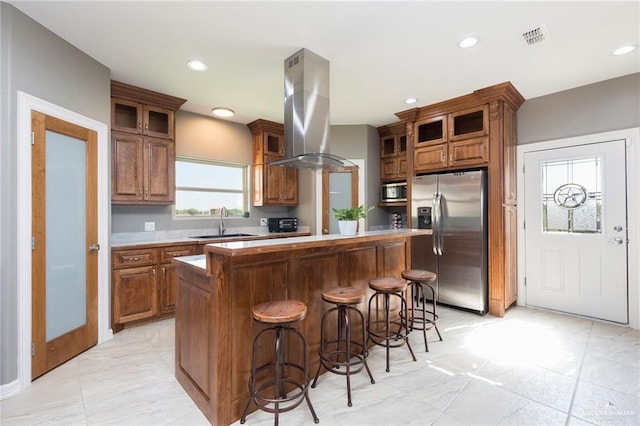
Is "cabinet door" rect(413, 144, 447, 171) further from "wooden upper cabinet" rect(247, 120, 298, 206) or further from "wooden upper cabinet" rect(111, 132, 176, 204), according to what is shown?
"wooden upper cabinet" rect(111, 132, 176, 204)

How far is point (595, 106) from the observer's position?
3.48m

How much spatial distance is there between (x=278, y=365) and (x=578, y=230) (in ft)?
12.7

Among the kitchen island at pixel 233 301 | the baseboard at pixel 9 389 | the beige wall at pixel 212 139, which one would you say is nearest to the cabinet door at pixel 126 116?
the beige wall at pixel 212 139

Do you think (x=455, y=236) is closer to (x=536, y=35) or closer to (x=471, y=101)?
(x=471, y=101)

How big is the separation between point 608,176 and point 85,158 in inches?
218

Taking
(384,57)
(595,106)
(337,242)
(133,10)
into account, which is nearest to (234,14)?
(133,10)

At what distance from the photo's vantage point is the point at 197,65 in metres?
3.04

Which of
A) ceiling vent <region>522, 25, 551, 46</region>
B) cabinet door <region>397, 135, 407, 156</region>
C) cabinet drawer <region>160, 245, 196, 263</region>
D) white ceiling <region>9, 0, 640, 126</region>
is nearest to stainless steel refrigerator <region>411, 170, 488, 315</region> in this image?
cabinet door <region>397, 135, 407, 156</region>

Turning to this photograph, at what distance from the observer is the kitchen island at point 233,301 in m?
1.80

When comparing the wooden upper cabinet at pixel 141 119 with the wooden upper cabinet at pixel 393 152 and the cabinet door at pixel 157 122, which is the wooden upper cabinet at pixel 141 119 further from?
the wooden upper cabinet at pixel 393 152

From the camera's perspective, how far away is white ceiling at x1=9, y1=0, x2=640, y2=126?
2221mm

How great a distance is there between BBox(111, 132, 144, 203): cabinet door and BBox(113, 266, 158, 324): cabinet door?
863mm

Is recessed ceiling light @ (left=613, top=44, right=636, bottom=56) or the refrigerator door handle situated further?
the refrigerator door handle

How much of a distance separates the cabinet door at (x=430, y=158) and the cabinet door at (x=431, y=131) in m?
0.08
